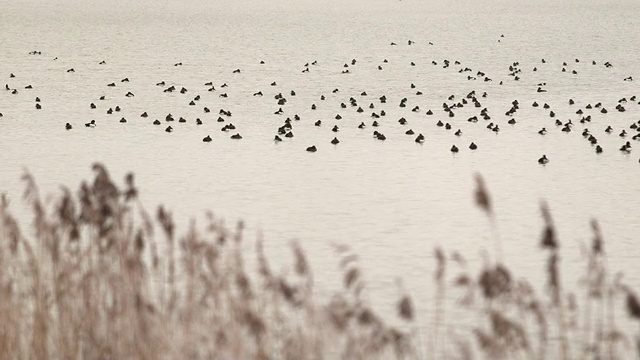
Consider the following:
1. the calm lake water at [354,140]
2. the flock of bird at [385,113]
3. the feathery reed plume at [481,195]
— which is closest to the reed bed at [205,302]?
the feathery reed plume at [481,195]

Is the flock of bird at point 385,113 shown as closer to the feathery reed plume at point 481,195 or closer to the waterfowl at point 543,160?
the waterfowl at point 543,160

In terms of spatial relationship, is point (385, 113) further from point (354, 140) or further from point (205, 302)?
point (205, 302)

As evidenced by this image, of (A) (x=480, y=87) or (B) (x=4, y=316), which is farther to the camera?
(A) (x=480, y=87)

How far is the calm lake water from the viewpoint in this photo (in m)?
20.4

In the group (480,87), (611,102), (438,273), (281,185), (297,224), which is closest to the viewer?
(438,273)

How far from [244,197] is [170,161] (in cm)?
592

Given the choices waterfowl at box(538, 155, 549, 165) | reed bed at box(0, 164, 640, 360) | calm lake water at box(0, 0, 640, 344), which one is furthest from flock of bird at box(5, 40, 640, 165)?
reed bed at box(0, 164, 640, 360)

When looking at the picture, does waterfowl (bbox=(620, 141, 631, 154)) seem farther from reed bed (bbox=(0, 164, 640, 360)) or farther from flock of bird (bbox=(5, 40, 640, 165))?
reed bed (bbox=(0, 164, 640, 360))

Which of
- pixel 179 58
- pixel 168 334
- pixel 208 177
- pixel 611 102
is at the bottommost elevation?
pixel 168 334

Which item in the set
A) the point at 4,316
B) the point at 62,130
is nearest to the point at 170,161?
the point at 62,130

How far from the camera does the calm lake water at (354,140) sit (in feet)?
66.9

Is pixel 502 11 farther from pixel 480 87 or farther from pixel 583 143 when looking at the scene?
pixel 583 143

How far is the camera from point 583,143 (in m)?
33.1

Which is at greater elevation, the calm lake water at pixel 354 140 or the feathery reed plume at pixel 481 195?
the calm lake water at pixel 354 140
